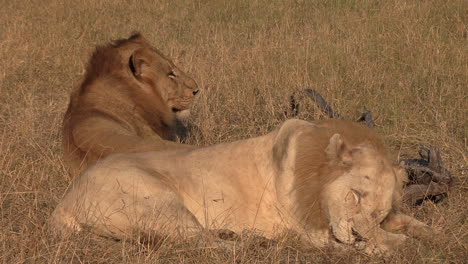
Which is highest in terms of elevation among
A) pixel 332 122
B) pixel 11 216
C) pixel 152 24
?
pixel 332 122

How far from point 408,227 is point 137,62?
8.84ft

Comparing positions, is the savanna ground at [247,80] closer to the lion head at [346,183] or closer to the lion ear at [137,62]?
the lion head at [346,183]

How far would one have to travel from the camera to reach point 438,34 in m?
7.90

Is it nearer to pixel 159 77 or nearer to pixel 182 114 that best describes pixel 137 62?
pixel 159 77

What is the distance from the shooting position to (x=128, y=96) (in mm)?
5480

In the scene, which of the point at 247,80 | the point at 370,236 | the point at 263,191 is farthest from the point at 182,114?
the point at 370,236

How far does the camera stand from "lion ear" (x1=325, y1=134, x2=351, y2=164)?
3.28 m

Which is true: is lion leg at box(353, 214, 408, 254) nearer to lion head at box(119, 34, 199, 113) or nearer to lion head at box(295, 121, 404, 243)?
lion head at box(295, 121, 404, 243)

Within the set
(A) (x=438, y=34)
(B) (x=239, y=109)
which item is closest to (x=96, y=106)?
(B) (x=239, y=109)

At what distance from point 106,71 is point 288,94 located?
67.6 inches

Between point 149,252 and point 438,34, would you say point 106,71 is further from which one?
point 438,34

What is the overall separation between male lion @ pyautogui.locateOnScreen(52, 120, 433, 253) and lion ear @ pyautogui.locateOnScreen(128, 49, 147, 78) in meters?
1.93

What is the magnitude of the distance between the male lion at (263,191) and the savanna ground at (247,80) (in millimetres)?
103

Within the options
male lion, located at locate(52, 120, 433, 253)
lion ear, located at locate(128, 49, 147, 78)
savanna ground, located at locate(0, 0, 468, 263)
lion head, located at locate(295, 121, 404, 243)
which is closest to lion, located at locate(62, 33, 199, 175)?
lion ear, located at locate(128, 49, 147, 78)
